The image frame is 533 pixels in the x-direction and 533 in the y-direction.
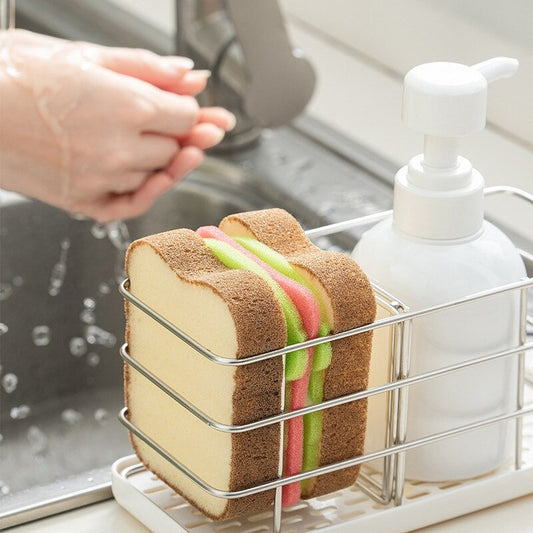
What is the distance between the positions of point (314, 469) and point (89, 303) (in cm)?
51

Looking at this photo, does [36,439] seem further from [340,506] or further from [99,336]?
[340,506]

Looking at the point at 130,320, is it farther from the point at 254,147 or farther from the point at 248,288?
the point at 254,147

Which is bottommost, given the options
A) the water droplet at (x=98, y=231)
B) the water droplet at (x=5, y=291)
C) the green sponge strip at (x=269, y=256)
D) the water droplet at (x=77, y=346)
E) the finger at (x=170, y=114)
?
the water droplet at (x=77, y=346)

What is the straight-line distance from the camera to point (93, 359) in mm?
932

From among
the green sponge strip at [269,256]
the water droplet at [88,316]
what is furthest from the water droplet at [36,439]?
the green sponge strip at [269,256]

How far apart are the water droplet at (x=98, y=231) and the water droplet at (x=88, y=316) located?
8 centimetres

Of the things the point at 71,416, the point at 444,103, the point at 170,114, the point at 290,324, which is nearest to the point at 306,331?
the point at 290,324

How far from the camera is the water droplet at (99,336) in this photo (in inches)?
37.0

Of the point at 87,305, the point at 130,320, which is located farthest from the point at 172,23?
the point at 130,320

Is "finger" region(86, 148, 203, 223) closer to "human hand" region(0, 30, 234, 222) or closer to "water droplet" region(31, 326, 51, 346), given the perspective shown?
"human hand" region(0, 30, 234, 222)

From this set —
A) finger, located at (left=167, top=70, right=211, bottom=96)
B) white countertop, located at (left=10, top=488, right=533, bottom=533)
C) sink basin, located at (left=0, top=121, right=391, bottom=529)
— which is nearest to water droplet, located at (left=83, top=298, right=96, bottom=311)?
sink basin, located at (left=0, top=121, right=391, bottom=529)

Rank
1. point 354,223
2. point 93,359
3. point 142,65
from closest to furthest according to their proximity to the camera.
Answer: point 354,223
point 142,65
point 93,359

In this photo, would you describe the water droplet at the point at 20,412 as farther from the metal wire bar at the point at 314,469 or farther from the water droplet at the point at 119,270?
the metal wire bar at the point at 314,469

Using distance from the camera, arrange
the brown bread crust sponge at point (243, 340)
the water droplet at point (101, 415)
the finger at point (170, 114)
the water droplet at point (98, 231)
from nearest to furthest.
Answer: the brown bread crust sponge at point (243, 340), the finger at point (170, 114), the water droplet at point (101, 415), the water droplet at point (98, 231)
